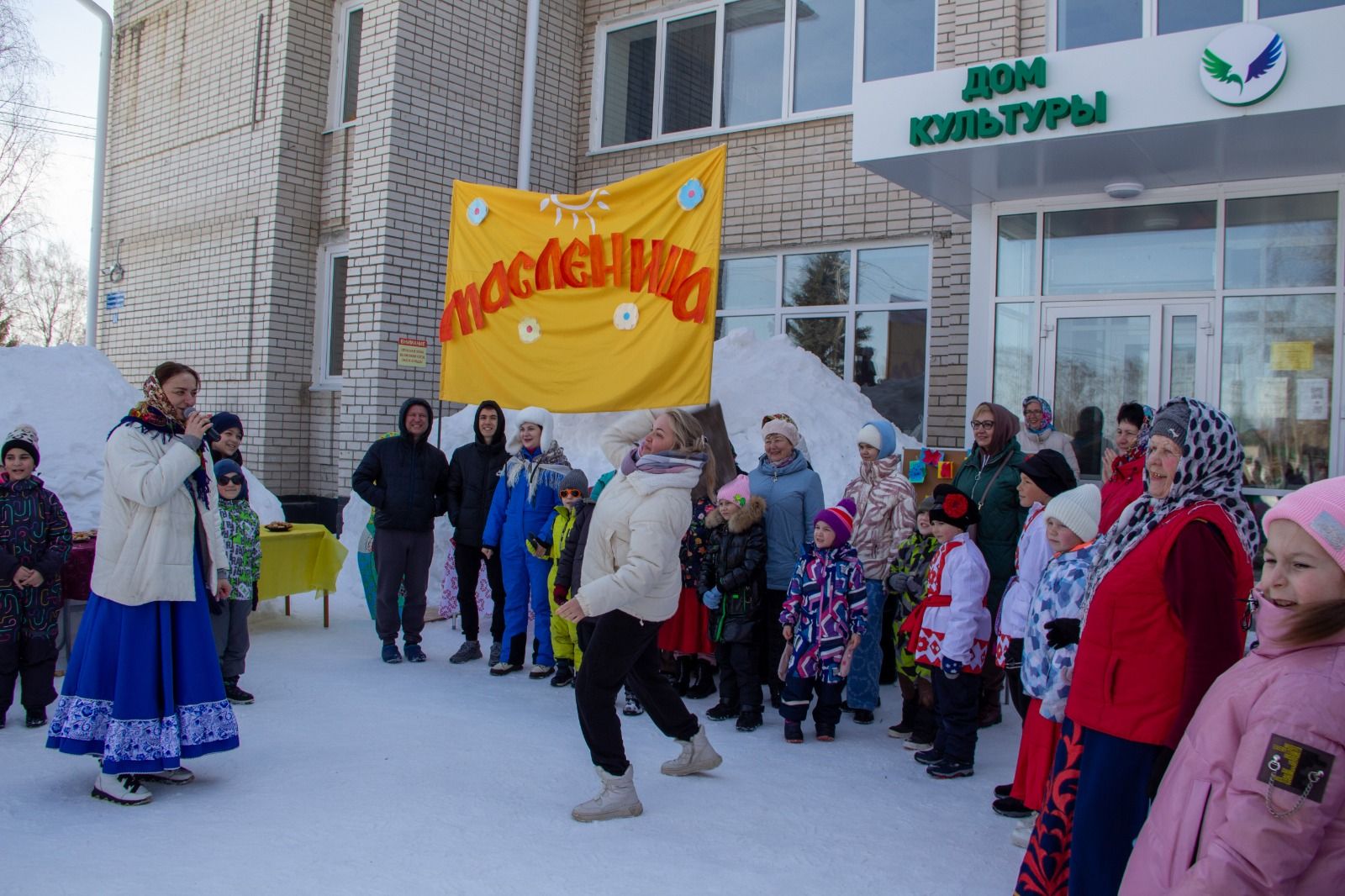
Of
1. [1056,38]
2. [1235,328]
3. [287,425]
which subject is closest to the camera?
[1235,328]

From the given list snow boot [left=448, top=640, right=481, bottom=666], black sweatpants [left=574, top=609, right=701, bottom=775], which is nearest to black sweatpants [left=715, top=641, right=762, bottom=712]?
black sweatpants [left=574, top=609, right=701, bottom=775]

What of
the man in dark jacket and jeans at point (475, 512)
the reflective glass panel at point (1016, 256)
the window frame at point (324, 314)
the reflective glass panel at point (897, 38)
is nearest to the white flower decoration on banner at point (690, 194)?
the man in dark jacket and jeans at point (475, 512)

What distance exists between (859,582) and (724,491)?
95cm

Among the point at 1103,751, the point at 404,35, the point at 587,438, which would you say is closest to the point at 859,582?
the point at 1103,751

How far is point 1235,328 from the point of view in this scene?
7.34 m

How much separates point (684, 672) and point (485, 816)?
2423 millimetres

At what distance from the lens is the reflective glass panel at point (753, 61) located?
11195mm

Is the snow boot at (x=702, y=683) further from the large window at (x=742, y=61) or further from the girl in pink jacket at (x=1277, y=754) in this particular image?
the large window at (x=742, y=61)

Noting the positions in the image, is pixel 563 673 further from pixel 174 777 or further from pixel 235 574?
pixel 174 777

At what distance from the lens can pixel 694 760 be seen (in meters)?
4.68

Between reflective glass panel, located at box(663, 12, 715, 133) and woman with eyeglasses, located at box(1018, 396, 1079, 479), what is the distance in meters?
5.92

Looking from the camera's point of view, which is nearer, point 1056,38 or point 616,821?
point 616,821

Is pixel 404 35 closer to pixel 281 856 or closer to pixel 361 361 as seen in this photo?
pixel 361 361

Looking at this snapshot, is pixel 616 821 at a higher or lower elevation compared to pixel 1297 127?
lower
